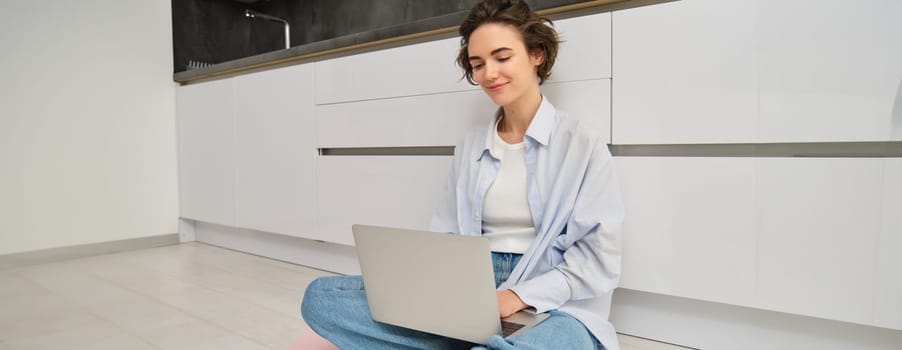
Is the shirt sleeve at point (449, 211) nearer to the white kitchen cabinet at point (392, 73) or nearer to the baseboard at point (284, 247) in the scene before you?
the white kitchen cabinet at point (392, 73)

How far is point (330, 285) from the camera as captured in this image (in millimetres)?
1100

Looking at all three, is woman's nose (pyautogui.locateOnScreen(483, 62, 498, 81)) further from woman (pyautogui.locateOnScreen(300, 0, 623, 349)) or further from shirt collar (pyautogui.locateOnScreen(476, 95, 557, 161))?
shirt collar (pyautogui.locateOnScreen(476, 95, 557, 161))

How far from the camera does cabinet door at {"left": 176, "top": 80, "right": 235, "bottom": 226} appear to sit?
107 inches

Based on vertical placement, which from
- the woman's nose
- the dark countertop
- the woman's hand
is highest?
the dark countertop

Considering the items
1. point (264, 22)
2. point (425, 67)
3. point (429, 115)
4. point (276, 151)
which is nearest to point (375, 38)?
point (425, 67)

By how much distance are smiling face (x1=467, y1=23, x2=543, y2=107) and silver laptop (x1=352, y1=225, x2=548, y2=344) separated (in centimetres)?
41

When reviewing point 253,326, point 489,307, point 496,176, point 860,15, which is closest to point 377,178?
point 253,326

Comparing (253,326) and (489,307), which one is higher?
(489,307)

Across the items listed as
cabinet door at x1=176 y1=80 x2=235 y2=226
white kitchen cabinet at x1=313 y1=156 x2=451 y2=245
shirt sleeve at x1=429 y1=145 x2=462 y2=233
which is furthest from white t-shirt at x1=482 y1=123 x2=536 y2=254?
cabinet door at x1=176 y1=80 x2=235 y2=226

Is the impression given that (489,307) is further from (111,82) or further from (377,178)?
(111,82)

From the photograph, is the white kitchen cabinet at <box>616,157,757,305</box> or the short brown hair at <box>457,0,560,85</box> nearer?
the short brown hair at <box>457,0,560,85</box>

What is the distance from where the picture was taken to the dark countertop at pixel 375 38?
58.9 inches

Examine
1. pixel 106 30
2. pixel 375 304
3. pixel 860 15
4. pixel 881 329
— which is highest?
pixel 106 30

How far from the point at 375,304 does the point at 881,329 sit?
1064 millimetres
